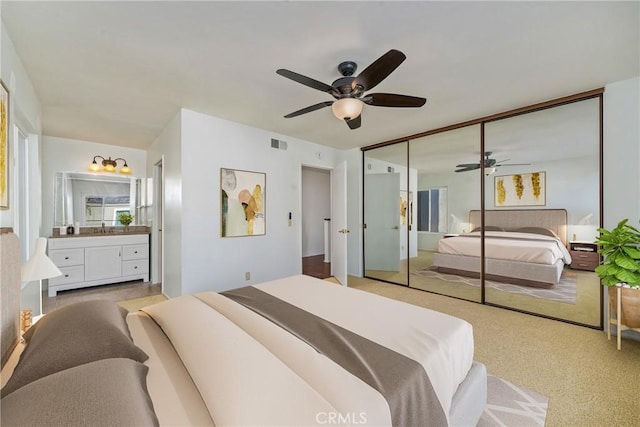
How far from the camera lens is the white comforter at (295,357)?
0.83m

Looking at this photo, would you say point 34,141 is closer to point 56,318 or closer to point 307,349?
point 56,318

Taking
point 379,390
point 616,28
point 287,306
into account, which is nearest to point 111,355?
point 287,306

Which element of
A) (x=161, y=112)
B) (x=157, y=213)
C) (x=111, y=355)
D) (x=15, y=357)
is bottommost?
(x=15, y=357)

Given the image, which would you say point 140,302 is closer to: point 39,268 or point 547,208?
point 39,268

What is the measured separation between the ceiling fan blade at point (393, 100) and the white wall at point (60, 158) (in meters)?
5.00

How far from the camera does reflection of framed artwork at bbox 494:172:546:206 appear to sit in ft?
10.4

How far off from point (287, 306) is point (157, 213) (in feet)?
13.2

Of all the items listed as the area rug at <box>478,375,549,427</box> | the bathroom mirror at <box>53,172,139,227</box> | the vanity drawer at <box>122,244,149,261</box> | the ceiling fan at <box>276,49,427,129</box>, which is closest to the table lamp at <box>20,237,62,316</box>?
the ceiling fan at <box>276,49,427,129</box>

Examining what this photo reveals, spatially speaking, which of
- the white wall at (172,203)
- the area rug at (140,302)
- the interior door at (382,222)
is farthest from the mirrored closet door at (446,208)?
the area rug at (140,302)

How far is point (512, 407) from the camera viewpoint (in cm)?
168

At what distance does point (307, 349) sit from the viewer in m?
1.14

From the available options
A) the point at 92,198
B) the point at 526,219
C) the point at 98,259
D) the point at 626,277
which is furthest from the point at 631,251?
the point at 92,198

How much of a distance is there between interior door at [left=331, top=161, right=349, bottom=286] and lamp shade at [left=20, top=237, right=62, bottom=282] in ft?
11.5

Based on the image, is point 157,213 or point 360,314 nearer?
point 360,314
